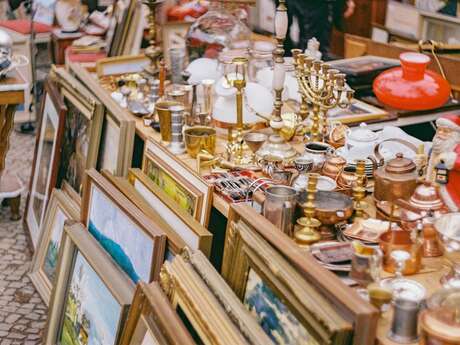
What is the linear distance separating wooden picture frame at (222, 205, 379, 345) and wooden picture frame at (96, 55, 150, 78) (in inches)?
83.6

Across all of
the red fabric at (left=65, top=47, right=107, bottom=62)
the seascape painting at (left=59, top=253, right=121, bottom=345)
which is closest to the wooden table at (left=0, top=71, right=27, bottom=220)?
the red fabric at (left=65, top=47, right=107, bottom=62)

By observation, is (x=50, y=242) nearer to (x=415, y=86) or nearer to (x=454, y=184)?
(x=415, y=86)

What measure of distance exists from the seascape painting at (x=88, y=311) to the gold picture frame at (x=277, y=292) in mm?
513

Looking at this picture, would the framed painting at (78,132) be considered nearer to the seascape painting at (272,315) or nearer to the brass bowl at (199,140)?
the brass bowl at (199,140)

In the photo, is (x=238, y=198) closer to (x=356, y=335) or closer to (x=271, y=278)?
(x=271, y=278)

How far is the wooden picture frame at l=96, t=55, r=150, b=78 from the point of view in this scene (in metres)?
4.24

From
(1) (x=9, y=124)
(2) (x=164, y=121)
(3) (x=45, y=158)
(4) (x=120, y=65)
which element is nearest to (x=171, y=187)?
(2) (x=164, y=121)

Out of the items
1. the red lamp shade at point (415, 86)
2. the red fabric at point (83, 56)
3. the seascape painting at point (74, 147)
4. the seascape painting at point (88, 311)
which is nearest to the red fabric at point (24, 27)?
the red fabric at point (83, 56)

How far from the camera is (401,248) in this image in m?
2.08

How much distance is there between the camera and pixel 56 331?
3.08m

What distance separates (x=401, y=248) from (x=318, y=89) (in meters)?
1.05

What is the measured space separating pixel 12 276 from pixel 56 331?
3.09 ft

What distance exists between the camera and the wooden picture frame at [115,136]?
11.0ft

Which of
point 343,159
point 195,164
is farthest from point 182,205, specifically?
point 343,159
